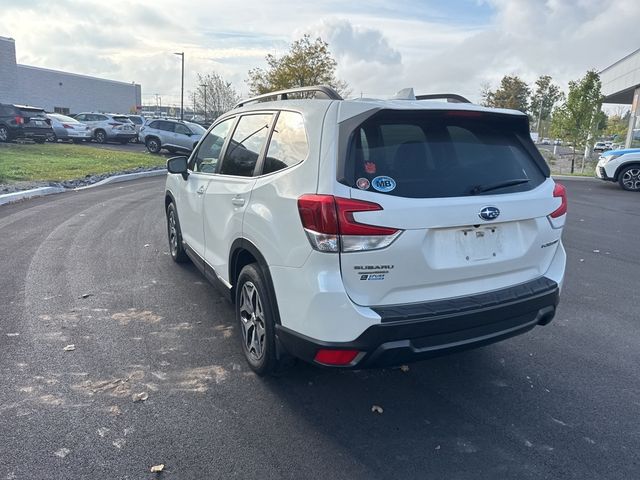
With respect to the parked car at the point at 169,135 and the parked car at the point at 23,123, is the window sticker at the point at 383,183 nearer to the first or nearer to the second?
the parked car at the point at 169,135

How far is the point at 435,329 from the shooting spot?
270cm

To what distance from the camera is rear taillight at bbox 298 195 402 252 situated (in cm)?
254

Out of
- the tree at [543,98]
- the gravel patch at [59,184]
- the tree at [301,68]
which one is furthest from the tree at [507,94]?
the gravel patch at [59,184]

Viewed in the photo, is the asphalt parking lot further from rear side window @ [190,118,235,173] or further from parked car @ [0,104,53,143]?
parked car @ [0,104,53,143]

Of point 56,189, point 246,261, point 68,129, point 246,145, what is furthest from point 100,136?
point 246,261

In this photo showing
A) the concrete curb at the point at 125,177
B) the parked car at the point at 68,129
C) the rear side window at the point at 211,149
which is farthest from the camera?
the parked car at the point at 68,129

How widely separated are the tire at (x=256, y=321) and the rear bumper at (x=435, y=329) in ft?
0.53

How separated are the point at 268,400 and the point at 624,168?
14.9 meters

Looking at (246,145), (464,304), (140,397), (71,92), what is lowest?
(140,397)

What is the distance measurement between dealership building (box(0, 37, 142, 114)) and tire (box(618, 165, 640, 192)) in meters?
47.8

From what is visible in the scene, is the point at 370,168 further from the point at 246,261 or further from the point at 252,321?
the point at 252,321

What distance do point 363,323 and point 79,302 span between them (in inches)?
130

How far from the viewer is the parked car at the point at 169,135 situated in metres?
21.8

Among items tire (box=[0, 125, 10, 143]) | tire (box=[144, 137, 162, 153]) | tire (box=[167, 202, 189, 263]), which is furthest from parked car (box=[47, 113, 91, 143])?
tire (box=[167, 202, 189, 263])
